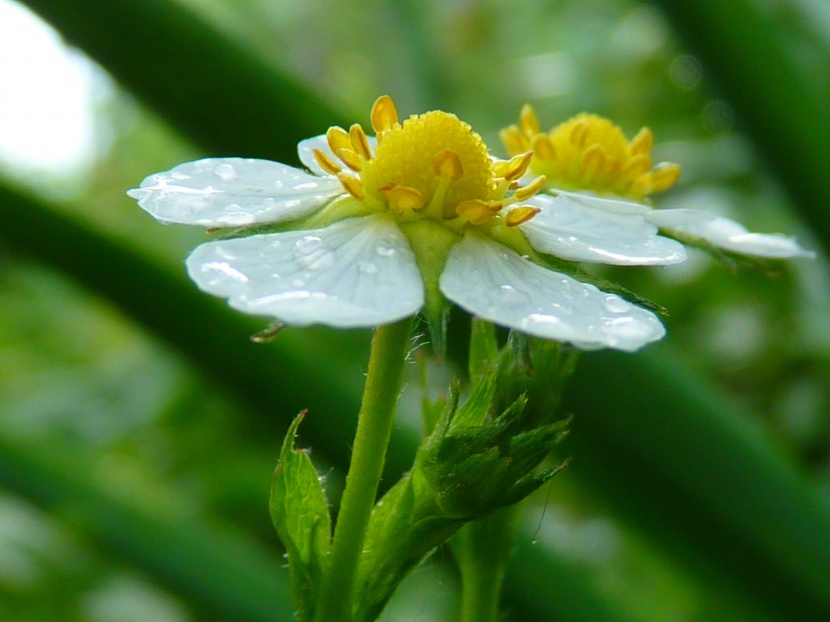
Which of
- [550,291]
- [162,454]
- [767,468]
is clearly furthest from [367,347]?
[550,291]

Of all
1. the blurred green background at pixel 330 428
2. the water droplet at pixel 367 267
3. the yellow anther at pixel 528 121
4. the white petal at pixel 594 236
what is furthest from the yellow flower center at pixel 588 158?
the blurred green background at pixel 330 428

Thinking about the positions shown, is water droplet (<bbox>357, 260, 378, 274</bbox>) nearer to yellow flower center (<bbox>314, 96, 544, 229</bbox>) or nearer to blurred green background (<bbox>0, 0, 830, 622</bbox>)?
yellow flower center (<bbox>314, 96, 544, 229</bbox>)

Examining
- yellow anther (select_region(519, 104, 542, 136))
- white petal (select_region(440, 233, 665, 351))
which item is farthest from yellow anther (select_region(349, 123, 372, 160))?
yellow anther (select_region(519, 104, 542, 136))

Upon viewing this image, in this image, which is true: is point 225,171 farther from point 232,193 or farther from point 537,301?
point 537,301

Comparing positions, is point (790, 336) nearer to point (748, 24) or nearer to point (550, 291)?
point (748, 24)

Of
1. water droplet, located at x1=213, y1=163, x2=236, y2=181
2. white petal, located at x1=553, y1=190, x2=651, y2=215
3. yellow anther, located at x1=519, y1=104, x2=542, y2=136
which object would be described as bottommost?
white petal, located at x1=553, y1=190, x2=651, y2=215

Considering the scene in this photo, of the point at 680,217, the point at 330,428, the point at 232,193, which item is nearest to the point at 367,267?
the point at 232,193
